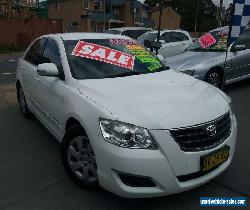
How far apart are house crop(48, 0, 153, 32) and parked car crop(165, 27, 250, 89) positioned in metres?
32.0

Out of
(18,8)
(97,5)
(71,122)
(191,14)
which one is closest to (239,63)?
(71,122)

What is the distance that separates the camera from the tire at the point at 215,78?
22.9 ft

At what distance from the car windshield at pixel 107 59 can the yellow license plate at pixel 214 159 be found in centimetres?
146

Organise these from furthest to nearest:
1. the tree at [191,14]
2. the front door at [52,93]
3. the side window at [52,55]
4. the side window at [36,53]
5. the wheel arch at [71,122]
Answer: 1. the tree at [191,14]
2. the side window at [36,53]
3. the side window at [52,55]
4. the front door at [52,93]
5. the wheel arch at [71,122]

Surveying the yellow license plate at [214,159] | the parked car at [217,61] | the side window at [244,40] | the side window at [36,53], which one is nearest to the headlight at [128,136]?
the yellow license plate at [214,159]

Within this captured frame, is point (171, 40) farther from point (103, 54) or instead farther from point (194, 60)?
point (103, 54)

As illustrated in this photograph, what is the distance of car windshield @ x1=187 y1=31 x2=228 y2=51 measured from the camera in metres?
7.62

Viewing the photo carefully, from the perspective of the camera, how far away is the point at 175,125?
2.79 m

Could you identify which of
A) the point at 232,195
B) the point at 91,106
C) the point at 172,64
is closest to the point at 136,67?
the point at 91,106

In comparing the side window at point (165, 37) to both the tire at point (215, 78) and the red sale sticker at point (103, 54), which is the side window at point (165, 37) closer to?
the tire at point (215, 78)

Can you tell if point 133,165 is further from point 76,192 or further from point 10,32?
point 10,32

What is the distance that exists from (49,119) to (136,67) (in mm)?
1294

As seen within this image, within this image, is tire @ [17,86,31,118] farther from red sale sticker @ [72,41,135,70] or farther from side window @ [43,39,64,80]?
red sale sticker @ [72,41,135,70]

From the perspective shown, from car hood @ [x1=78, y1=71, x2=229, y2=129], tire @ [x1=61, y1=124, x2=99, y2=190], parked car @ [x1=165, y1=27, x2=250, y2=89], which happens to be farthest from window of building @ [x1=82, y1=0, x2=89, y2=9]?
tire @ [x1=61, y1=124, x2=99, y2=190]
